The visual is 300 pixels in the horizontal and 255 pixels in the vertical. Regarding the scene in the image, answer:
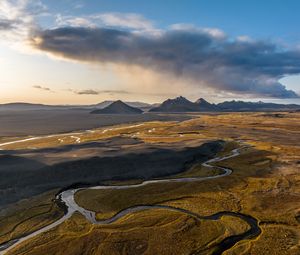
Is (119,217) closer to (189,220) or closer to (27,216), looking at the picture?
(189,220)

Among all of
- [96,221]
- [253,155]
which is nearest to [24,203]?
[96,221]

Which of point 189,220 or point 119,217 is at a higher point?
point 189,220

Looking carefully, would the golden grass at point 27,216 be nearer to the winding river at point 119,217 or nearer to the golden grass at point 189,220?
the winding river at point 119,217

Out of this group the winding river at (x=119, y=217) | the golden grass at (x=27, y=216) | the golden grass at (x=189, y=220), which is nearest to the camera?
the golden grass at (x=189, y=220)

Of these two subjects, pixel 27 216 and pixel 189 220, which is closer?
pixel 189 220

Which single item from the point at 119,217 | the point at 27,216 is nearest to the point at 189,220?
the point at 119,217

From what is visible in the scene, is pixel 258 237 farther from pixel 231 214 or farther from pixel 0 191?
→ pixel 0 191

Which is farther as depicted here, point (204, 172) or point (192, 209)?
point (204, 172)

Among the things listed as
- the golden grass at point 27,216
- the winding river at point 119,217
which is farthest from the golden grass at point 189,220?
the golden grass at point 27,216

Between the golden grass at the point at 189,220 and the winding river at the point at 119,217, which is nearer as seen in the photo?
the golden grass at the point at 189,220

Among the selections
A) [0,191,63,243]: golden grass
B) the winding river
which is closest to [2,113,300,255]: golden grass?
the winding river

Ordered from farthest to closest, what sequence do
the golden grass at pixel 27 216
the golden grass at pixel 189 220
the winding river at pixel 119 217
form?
1. the golden grass at pixel 27 216
2. the winding river at pixel 119 217
3. the golden grass at pixel 189 220
